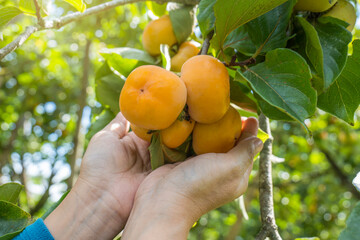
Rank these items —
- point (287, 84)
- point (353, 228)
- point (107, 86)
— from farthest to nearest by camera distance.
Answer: point (107, 86), point (287, 84), point (353, 228)

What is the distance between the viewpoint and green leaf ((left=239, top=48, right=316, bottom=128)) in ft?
2.32

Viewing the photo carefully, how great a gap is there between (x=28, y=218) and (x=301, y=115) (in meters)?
0.88

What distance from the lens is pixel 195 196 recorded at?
35.8 inches

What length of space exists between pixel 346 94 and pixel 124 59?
2.36 ft

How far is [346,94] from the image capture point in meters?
0.86

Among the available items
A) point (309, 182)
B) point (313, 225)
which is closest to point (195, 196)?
point (309, 182)

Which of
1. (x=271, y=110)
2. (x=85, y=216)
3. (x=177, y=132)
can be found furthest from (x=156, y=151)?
(x=85, y=216)

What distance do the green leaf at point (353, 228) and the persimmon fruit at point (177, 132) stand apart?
41cm

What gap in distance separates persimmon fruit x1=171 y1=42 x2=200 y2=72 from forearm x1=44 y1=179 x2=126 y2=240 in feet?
1.65

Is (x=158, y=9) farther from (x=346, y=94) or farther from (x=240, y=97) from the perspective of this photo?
(x=346, y=94)

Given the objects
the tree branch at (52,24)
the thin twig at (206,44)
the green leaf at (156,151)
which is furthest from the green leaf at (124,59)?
the green leaf at (156,151)

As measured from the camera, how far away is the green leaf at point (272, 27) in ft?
2.72

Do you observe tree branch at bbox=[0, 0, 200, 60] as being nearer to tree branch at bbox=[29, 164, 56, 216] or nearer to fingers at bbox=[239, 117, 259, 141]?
fingers at bbox=[239, 117, 259, 141]

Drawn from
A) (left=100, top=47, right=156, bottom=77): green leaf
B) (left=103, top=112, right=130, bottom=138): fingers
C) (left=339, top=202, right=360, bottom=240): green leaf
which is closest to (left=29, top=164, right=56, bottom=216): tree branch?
(left=103, top=112, right=130, bottom=138): fingers
